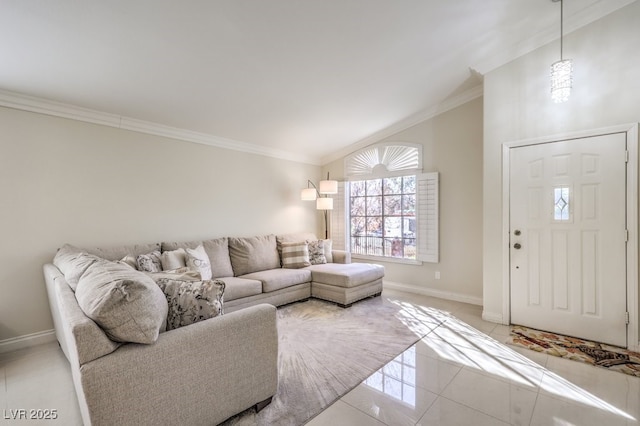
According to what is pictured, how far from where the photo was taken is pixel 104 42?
2.41m

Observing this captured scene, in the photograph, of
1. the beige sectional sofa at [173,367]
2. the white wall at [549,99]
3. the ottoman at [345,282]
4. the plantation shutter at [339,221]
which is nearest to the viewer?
the beige sectional sofa at [173,367]

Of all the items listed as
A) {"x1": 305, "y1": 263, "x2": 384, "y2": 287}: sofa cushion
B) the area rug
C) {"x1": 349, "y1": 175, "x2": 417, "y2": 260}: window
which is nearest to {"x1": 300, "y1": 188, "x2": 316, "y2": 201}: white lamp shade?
{"x1": 349, "y1": 175, "x2": 417, "y2": 260}: window

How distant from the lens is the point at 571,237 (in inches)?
123

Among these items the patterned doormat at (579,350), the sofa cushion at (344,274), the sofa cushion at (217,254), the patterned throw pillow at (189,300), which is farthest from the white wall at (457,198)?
the patterned throw pillow at (189,300)

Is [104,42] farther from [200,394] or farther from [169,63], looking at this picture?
[200,394]

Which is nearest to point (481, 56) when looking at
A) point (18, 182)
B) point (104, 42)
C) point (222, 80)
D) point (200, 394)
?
point (222, 80)

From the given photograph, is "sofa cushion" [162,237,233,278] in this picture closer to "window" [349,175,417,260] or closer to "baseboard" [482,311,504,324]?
"window" [349,175,417,260]

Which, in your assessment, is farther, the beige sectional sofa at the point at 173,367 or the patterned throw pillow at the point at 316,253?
the patterned throw pillow at the point at 316,253

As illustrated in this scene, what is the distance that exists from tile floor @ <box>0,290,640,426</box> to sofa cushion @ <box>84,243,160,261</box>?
3.10 ft

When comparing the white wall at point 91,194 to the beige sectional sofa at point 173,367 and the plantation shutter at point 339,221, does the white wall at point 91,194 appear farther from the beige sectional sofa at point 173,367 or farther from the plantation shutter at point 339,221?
the plantation shutter at point 339,221

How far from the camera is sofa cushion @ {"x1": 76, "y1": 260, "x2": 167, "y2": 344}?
1383 mm

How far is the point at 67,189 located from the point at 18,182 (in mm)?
368

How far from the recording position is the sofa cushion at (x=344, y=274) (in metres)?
4.02

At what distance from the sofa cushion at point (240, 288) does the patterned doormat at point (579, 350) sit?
9.03 ft
